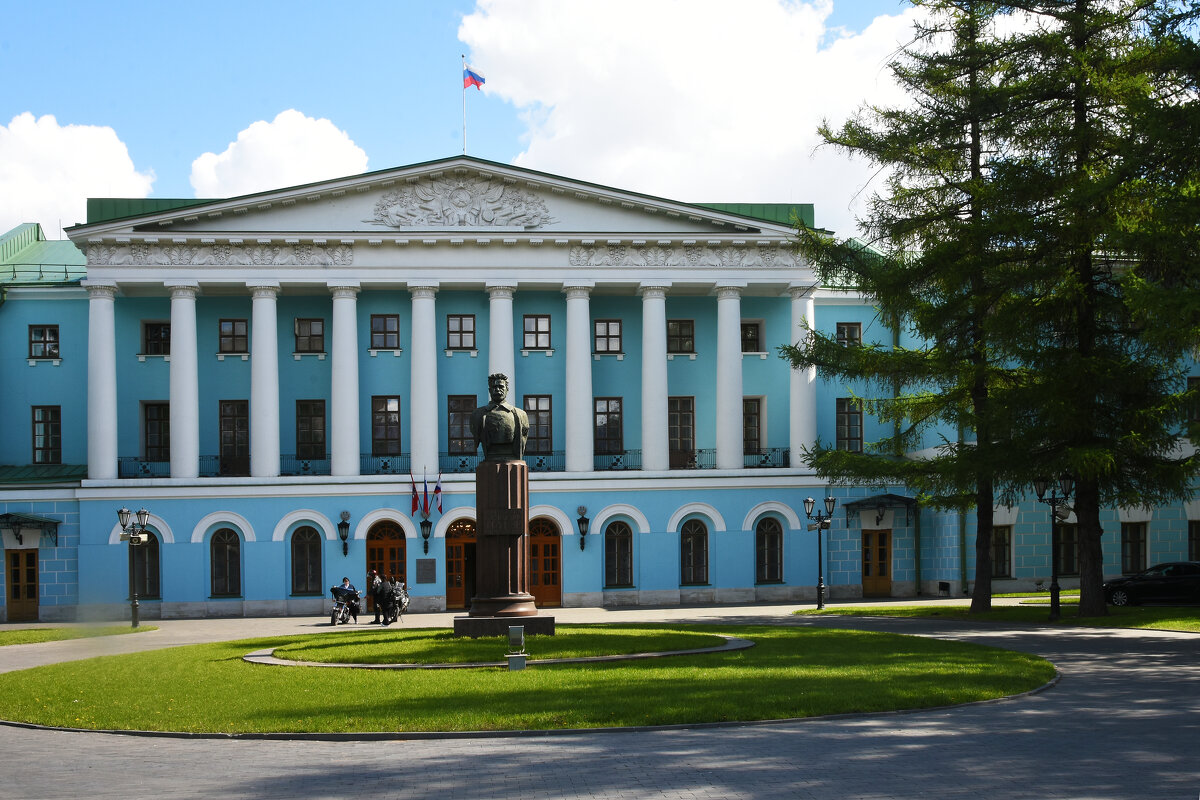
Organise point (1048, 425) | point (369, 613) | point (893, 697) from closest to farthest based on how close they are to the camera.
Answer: point (893, 697) → point (1048, 425) → point (369, 613)

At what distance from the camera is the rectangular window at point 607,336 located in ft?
148

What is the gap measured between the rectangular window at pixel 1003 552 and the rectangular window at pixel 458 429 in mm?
20046

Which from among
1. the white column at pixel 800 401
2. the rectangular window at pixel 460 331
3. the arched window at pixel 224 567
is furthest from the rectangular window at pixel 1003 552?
the arched window at pixel 224 567

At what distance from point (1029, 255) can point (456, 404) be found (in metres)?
21.9

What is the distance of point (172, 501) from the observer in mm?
40750

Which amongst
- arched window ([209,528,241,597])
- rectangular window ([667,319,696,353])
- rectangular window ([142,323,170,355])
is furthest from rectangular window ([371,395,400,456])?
rectangular window ([667,319,696,353])

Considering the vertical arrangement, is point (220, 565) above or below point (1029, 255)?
below

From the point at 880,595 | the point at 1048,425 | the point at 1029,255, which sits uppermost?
the point at 1029,255

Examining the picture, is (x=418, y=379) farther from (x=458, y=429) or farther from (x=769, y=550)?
(x=769, y=550)

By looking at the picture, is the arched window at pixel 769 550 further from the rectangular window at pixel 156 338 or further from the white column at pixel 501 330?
the rectangular window at pixel 156 338

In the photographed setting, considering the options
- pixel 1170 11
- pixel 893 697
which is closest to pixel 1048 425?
pixel 1170 11

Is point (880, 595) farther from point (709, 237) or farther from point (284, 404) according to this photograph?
point (284, 404)

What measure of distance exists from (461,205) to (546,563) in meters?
13.3

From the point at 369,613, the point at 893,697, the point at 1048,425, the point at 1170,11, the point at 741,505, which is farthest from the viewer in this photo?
the point at 741,505
